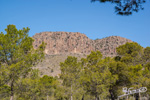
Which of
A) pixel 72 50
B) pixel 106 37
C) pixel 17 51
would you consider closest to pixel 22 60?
pixel 17 51

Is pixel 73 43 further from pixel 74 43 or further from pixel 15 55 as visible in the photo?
pixel 15 55

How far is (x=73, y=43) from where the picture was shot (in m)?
159

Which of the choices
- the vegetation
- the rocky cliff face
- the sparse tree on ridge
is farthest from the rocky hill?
the sparse tree on ridge

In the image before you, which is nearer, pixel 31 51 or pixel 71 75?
pixel 31 51

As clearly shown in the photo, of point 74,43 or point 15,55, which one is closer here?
point 15,55

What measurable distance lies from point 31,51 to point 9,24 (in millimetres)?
2832

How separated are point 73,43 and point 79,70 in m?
133

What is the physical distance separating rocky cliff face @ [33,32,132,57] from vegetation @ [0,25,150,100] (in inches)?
4375

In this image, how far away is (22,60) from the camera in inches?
557

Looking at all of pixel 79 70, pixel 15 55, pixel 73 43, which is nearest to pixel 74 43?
pixel 73 43

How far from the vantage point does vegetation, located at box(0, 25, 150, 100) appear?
14148mm

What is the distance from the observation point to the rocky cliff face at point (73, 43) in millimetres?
146125

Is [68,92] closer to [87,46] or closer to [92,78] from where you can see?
[92,78]

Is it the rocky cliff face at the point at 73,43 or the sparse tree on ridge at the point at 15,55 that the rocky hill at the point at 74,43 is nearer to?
the rocky cliff face at the point at 73,43
